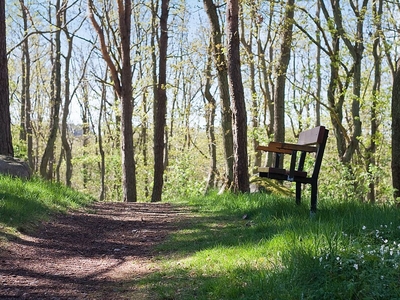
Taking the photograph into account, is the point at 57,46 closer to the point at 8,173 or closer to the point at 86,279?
the point at 8,173

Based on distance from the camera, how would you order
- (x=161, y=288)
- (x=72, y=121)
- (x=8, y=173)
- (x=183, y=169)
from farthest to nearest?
(x=72, y=121) → (x=183, y=169) → (x=8, y=173) → (x=161, y=288)

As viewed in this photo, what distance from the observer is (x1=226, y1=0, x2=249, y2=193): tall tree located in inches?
370

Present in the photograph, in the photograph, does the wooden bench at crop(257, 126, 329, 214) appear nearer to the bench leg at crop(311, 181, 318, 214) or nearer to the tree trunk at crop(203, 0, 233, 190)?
the bench leg at crop(311, 181, 318, 214)

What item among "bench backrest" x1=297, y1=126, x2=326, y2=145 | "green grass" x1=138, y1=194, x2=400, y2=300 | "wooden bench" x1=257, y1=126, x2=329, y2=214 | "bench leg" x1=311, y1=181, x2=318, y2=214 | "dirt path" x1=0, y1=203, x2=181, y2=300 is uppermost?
"bench backrest" x1=297, y1=126, x2=326, y2=145

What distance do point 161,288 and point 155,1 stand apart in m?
20.5

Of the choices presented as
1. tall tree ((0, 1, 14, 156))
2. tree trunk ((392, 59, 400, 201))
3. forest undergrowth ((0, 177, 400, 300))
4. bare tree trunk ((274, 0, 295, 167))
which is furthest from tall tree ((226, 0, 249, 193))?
tall tree ((0, 1, 14, 156))

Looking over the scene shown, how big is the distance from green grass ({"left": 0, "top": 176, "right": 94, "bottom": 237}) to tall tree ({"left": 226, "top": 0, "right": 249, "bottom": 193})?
3441 millimetres

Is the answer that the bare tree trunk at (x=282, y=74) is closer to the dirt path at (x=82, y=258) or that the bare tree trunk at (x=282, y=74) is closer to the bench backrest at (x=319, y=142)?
the dirt path at (x=82, y=258)

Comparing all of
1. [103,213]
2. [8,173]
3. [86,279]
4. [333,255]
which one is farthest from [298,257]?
[8,173]

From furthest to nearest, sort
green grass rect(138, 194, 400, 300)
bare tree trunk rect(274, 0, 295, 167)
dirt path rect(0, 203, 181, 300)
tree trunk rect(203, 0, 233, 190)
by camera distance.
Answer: bare tree trunk rect(274, 0, 295, 167) < tree trunk rect(203, 0, 233, 190) < dirt path rect(0, 203, 181, 300) < green grass rect(138, 194, 400, 300)

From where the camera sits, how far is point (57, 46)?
22.0 metres

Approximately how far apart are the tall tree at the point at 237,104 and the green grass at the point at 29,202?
344 centimetres

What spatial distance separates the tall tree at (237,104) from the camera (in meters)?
9.39

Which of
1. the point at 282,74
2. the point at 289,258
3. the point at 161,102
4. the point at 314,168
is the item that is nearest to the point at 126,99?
the point at 161,102
